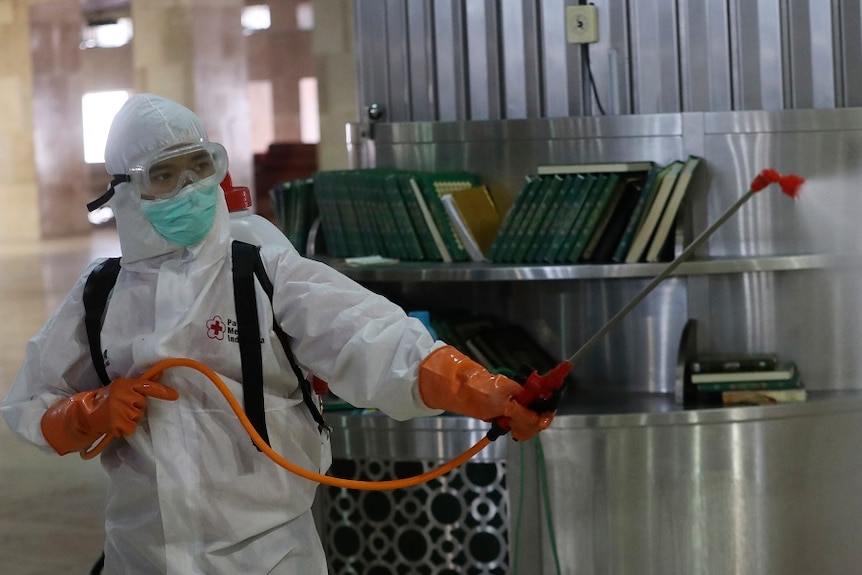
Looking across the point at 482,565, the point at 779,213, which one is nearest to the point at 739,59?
the point at 779,213

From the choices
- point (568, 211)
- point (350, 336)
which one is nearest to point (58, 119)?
point (568, 211)

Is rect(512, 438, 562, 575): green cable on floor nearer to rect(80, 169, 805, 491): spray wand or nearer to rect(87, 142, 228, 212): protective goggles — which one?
rect(80, 169, 805, 491): spray wand

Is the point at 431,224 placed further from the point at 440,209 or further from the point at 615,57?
the point at 615,57

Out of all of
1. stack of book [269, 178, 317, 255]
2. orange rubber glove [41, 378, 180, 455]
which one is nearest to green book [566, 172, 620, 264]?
stack of book [269, 178, 317, 255]

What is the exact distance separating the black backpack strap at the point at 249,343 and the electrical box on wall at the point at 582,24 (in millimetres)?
2098

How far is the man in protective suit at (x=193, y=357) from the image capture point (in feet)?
7.48

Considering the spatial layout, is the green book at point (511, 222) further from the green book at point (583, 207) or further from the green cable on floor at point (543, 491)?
the green cable on floor at point (543, 491)

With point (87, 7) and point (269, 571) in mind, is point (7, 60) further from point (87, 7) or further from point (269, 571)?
point (269, 571)

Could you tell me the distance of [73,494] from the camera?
5.51m

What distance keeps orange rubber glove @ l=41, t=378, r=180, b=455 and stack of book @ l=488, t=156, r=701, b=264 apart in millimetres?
1725

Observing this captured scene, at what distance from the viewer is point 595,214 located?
3.78 meters

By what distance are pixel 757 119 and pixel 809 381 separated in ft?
2.59

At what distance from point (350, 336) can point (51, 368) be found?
58 centimetres

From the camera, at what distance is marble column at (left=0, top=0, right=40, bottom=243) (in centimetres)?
1723
